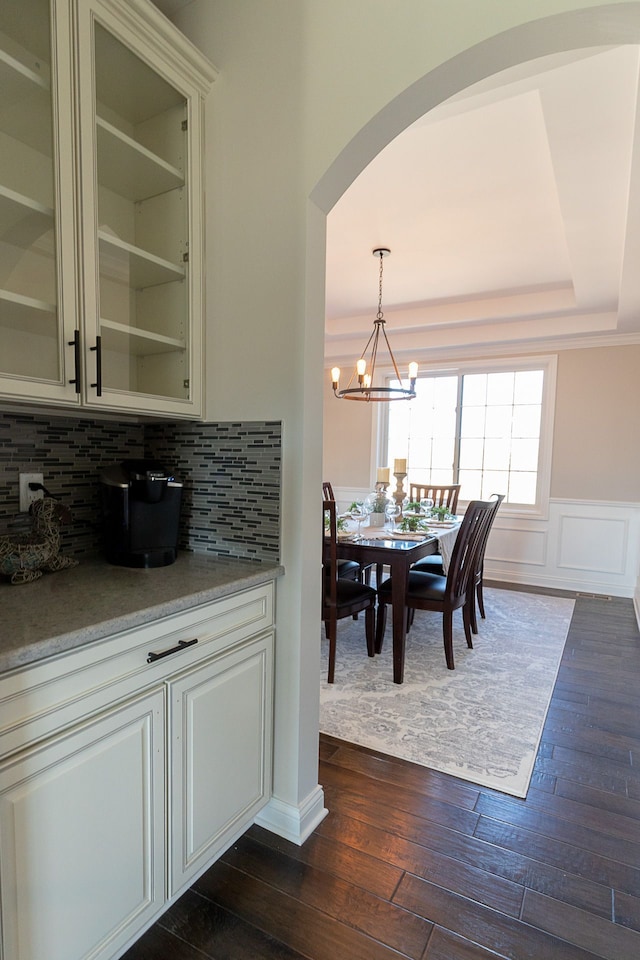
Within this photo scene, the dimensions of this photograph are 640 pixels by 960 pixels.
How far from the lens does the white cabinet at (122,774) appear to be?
882 millimetres

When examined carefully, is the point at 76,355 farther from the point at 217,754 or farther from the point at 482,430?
the point at 482,430

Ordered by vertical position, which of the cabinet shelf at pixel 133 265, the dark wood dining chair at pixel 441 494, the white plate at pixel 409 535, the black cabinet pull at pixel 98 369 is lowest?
the white plate at pixel 409 535

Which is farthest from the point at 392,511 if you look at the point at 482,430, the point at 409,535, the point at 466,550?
the point at 482,430

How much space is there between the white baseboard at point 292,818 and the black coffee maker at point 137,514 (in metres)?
0.90

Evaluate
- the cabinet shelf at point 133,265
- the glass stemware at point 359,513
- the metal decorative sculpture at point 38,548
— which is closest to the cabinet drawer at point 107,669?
the metal decorative sculpture at point 38,548

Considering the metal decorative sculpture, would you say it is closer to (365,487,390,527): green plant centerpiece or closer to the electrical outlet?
the electrical outlet

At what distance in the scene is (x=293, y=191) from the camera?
1449mm

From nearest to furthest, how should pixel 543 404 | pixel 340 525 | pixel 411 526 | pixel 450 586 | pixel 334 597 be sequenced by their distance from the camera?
pixel 334 597 → pixel 450 586 → pixel 411 526 → pixel 340 525 → pixel 543 404

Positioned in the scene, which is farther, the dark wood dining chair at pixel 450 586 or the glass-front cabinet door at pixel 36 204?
the dark wood dining chair at pixel 450 586

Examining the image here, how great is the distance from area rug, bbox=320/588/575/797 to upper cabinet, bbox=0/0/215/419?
1686 mm

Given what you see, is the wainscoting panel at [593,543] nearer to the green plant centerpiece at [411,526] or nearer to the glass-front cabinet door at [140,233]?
→ the green plant centerpiece at [411,526]

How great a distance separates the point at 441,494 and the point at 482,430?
42.5 inches

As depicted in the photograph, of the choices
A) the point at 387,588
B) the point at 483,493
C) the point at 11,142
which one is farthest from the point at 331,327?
the point at 11,142

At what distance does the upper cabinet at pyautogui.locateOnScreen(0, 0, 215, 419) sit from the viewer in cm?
121
